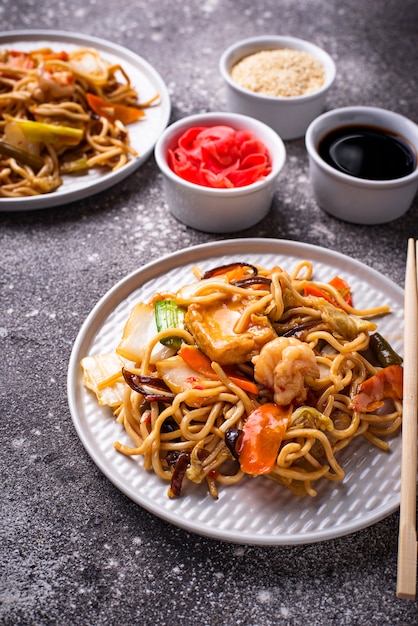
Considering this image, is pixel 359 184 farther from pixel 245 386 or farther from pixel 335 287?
pixel 245 386

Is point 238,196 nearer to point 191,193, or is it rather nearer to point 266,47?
point 191,193

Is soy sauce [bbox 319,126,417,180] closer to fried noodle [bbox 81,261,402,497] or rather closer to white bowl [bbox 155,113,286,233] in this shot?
white bowl [bbox 155,113,286,233]

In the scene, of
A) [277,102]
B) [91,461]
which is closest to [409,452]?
[91,461]

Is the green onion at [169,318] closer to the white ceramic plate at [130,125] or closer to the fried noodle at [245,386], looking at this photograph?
the fried noodle at [245,386]

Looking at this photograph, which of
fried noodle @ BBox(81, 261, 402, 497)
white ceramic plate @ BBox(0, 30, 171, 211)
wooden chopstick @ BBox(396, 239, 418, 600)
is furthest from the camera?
white ceramic plate @ BBox(0, 30, 171, 211)

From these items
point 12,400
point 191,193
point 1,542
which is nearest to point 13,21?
point 191,193

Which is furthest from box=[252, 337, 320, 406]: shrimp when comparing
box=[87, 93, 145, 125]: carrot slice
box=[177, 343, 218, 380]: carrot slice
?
box=[87, 93, 145, 125]: carrot slice

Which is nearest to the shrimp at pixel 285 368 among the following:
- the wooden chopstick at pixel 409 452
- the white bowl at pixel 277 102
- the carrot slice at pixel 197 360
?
the carrot slice at pixel 197 360
